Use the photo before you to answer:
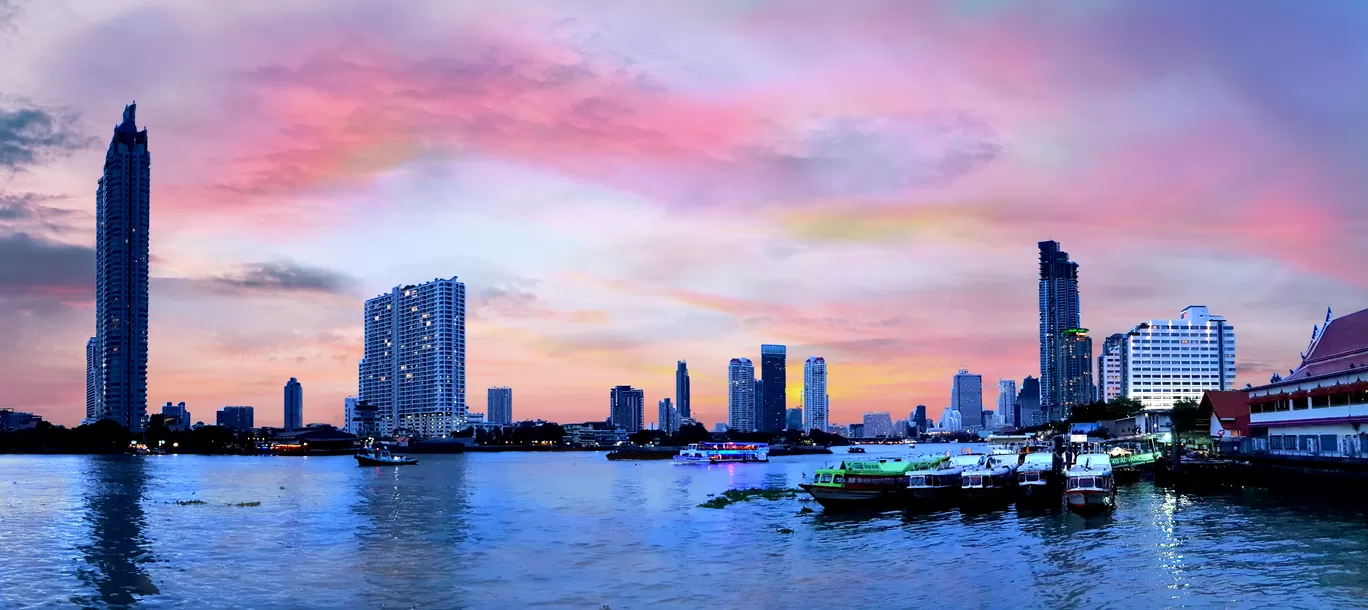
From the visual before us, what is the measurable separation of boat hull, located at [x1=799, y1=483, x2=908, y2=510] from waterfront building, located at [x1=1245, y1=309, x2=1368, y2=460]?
39.6m

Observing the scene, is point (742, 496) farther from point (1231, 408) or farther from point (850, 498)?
point (1231, 408)

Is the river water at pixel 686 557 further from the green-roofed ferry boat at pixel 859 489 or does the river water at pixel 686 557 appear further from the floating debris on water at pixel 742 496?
the floating debris on water at pixel 742 496

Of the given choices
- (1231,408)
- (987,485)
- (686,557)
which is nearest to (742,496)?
(987,485)

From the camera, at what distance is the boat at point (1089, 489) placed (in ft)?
222

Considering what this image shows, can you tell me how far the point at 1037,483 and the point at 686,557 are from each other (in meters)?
34.3

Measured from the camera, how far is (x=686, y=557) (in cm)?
5447

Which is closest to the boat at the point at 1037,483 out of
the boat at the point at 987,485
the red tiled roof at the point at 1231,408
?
the boat at the point at 987,485

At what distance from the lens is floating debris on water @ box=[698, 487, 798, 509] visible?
88688 millimetres

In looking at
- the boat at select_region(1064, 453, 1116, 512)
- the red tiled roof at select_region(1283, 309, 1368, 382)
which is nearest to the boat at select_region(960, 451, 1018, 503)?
the boat at select_region(1064, 453, 1116, 512)

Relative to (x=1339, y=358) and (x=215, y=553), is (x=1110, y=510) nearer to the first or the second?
(x=1339, y=358)

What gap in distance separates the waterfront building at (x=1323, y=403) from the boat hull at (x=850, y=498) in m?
39.6

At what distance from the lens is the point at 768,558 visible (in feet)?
174

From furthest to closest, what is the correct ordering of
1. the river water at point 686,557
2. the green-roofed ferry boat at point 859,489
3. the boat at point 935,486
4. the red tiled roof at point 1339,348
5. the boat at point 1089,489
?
1. the red tiled roof at point 1339,348
2. the green-roofed ferry boat at point 859,489
3. the boat at point 935,486
4. the boat at point 1089,489
5. the river water at point 686,557

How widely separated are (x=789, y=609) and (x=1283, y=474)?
74.5 m
